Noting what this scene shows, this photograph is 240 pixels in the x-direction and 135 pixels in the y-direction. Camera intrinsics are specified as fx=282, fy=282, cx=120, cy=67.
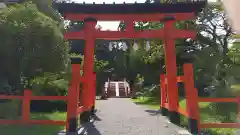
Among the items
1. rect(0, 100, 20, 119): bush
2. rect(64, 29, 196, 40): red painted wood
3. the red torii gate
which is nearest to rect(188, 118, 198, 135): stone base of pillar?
the red torii gate

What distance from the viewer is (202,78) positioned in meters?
15.8

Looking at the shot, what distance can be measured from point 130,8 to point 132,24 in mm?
606

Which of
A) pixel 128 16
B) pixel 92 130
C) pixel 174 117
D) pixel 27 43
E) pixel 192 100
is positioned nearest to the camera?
pixel 192 100

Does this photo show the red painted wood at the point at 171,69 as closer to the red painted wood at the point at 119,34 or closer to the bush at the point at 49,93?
the red painted wood at the point at 119,34

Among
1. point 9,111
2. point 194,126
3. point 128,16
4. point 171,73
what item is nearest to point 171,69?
point 171,73

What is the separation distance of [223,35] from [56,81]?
10.5 meters

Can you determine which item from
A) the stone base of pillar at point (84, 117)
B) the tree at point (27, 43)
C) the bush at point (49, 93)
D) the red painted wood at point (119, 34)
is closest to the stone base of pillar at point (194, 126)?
the red painted wood at point (119, 34)

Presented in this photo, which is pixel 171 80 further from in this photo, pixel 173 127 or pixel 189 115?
pixel 189 115

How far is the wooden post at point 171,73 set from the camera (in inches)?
354

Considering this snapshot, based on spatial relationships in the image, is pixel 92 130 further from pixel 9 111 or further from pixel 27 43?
pixel 27 43

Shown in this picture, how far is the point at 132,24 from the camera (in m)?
9.71

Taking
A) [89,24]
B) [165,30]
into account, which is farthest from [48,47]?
[165,30]

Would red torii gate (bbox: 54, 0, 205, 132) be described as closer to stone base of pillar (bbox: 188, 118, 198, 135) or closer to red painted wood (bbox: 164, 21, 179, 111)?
red painted wood (bbox: 164, 21, 179, 111)

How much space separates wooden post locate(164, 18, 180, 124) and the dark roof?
0.52 meters
